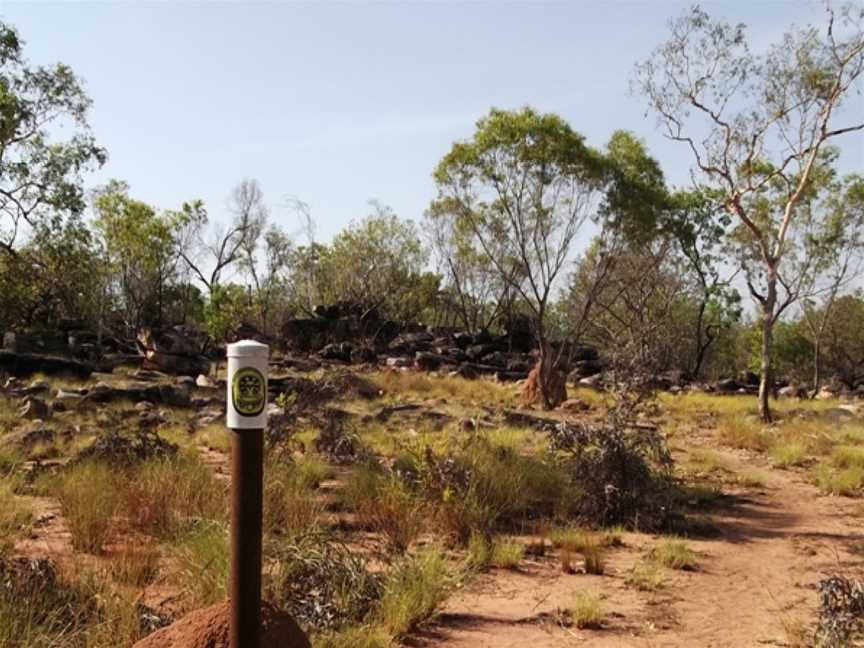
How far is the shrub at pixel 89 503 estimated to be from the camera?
22.2 feet

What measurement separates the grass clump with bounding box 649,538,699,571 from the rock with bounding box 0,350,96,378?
73.6ft

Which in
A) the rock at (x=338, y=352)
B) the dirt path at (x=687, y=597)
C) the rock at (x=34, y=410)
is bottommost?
the dirt path at (x=687, y=597)

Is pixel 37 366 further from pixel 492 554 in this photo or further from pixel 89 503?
pixel 492 554

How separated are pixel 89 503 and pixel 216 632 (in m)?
4.05

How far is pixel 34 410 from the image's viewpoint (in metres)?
15.4

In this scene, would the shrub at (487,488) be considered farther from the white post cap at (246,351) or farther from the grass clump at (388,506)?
the white post cap at (246,351)

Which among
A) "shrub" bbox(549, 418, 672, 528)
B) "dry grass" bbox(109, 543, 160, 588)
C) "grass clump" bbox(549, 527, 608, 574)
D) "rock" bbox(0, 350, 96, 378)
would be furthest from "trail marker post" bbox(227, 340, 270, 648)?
"rock" bbox(0, 350, 96, 378)

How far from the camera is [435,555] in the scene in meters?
6.35

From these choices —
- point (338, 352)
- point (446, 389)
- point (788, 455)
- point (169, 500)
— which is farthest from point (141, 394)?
point (338, 352)

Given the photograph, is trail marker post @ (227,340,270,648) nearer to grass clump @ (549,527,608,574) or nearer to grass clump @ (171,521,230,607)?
grass clump @ (171,521,230,607)

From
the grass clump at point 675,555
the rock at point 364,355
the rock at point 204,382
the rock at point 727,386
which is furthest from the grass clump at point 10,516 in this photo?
the rock at point 727,386

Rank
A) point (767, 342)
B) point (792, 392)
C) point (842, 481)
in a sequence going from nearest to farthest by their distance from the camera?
point (842, 481) < point (767, 342) < point (792, 392)

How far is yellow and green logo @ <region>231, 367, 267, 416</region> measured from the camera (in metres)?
2.87

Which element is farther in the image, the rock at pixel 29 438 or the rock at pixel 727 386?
the rock at pixel 727 386
